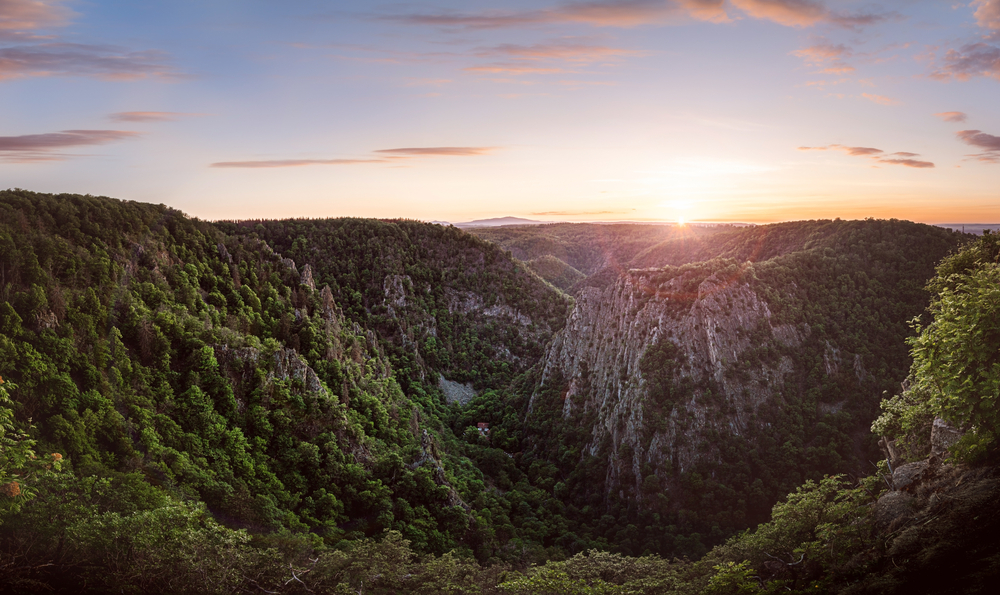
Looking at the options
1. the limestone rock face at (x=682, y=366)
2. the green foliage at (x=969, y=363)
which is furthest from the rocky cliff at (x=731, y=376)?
the green foliage at (x=969, y=363)

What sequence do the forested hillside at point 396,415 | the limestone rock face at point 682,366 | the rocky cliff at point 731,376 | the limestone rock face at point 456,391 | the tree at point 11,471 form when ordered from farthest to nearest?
the limestone rock face at point 456,391 < the limestone rock face at point 682,366 < the rocky cliff at point 731,376 < the forested hillside at point 396,415 < the tree at point 11,471

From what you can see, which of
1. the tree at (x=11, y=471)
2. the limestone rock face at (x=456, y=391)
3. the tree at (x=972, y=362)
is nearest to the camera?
the tree at (x=972, y=362)

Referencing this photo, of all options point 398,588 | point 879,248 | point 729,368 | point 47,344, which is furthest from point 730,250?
point 47,344

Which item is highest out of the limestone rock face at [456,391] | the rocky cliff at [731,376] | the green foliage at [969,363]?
the green foliage at [969,363]

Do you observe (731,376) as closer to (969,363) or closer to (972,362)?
(972,362)

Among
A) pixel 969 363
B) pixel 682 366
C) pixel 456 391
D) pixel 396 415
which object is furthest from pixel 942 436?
pixel 456 391

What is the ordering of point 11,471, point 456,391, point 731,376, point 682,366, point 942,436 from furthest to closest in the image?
1. point 456,391
2. point 682,366
3. point 731,376
4. point 942,436
5. point 11,471

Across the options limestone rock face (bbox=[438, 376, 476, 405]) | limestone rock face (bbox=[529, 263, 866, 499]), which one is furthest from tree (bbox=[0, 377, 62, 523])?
limestone rock face (bbox=[438, 376, 476, 405])

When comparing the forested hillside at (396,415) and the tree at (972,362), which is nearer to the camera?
the tree at (972,362)

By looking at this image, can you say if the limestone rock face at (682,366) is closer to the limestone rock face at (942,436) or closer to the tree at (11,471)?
the limestone rock face at (942,436)

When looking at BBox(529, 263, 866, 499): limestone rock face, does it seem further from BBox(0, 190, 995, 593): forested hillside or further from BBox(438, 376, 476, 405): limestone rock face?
BBox(438, 376, 476, 405): limestone rock face
